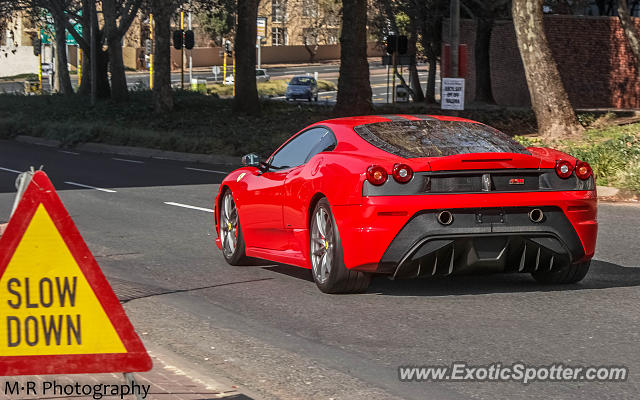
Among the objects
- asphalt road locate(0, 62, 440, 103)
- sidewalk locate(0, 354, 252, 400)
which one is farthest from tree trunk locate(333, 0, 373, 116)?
asphalt road locate(0, 62, 440, 103)

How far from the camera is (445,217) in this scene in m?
8.83

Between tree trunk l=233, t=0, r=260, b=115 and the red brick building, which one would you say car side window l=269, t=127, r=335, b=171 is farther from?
the red brick building

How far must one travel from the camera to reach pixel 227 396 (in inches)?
246

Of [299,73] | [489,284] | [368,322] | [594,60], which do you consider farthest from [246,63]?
[299,73]

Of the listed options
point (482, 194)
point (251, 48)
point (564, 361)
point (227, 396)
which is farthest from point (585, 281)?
point (251, 48)

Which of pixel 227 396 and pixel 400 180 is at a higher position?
pixel 400 180

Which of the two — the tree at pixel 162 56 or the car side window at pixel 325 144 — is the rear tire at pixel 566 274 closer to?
the car side window at pixel 325 144

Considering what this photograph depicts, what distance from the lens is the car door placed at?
10.3 metres

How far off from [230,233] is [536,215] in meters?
3.53

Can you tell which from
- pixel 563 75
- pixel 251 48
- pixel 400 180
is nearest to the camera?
pixel 400 180

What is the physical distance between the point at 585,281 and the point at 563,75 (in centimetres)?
3401

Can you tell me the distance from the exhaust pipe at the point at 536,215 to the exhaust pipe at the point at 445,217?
661 millimetres

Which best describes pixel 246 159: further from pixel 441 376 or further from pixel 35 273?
pixel 35 273

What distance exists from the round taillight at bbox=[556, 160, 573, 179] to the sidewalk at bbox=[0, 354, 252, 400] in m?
3.76
